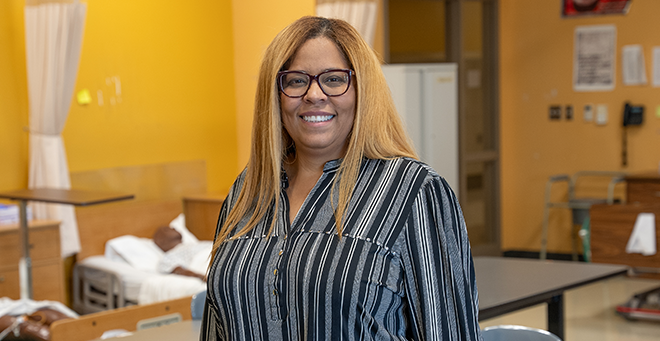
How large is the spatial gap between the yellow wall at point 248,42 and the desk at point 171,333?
3.92 metres

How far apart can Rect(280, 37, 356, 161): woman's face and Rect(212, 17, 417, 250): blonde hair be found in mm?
16

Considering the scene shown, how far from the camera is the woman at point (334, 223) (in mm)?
1355

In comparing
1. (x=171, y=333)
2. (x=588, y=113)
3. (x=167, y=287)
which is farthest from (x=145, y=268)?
(x=588, y=113)

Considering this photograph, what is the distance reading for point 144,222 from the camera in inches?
230

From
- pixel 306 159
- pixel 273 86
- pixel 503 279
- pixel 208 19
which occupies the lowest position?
pixel 503 279

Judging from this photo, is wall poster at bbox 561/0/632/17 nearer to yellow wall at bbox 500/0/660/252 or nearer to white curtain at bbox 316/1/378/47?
yellow wall at bbox 500/0/660/252

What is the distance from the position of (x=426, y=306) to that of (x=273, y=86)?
513 millimetres

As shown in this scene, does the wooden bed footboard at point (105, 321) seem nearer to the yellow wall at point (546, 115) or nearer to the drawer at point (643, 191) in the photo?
the drawer at point (643, 191)

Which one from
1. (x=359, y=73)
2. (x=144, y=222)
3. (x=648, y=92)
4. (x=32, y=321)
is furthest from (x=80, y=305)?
(x=648, y=92)

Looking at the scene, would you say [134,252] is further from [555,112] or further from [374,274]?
[374,274]

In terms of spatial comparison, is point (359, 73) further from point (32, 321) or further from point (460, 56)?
point (460, 56)

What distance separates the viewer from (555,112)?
23.6ft

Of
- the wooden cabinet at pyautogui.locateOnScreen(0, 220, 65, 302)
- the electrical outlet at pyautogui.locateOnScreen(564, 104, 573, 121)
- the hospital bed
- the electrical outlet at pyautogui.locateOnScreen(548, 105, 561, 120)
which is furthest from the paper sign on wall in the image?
the wooden cabinet at pyautogui.locateOnScreen(0, 220, 65, 302)

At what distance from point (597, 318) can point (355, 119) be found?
431cm
